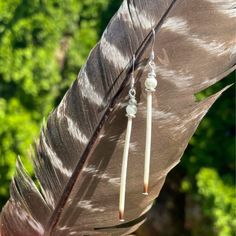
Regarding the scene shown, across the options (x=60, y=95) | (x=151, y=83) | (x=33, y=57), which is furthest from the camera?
(x=60, y=95)

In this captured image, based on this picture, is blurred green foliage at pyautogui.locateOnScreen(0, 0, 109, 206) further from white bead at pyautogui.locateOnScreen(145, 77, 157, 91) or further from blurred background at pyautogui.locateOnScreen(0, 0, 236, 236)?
white bead at pyautogui.locateOnScreen(145, 77, 157, 91)

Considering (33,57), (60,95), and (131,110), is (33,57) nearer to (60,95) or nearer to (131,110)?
(60,95)

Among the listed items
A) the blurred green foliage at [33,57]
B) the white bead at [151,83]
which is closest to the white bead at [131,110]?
the white bead at [151,83]

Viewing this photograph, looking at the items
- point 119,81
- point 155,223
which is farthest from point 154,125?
point 155,223

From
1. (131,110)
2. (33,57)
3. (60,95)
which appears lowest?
(60,95)

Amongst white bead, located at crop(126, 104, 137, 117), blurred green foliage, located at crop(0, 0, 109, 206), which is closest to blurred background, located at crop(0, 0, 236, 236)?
blurred green foliage, located at crop(0, 0, 109, 206)

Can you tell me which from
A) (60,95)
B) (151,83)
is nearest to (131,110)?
(151,83)

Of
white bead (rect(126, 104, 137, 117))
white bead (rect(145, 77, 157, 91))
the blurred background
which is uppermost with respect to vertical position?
white bead (rect(145, 77, 157, 91))

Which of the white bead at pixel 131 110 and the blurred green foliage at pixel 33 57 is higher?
the white bead at pixel 131 110

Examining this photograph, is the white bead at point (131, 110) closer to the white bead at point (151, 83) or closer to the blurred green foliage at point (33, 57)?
the white bead at point (151, 83)
